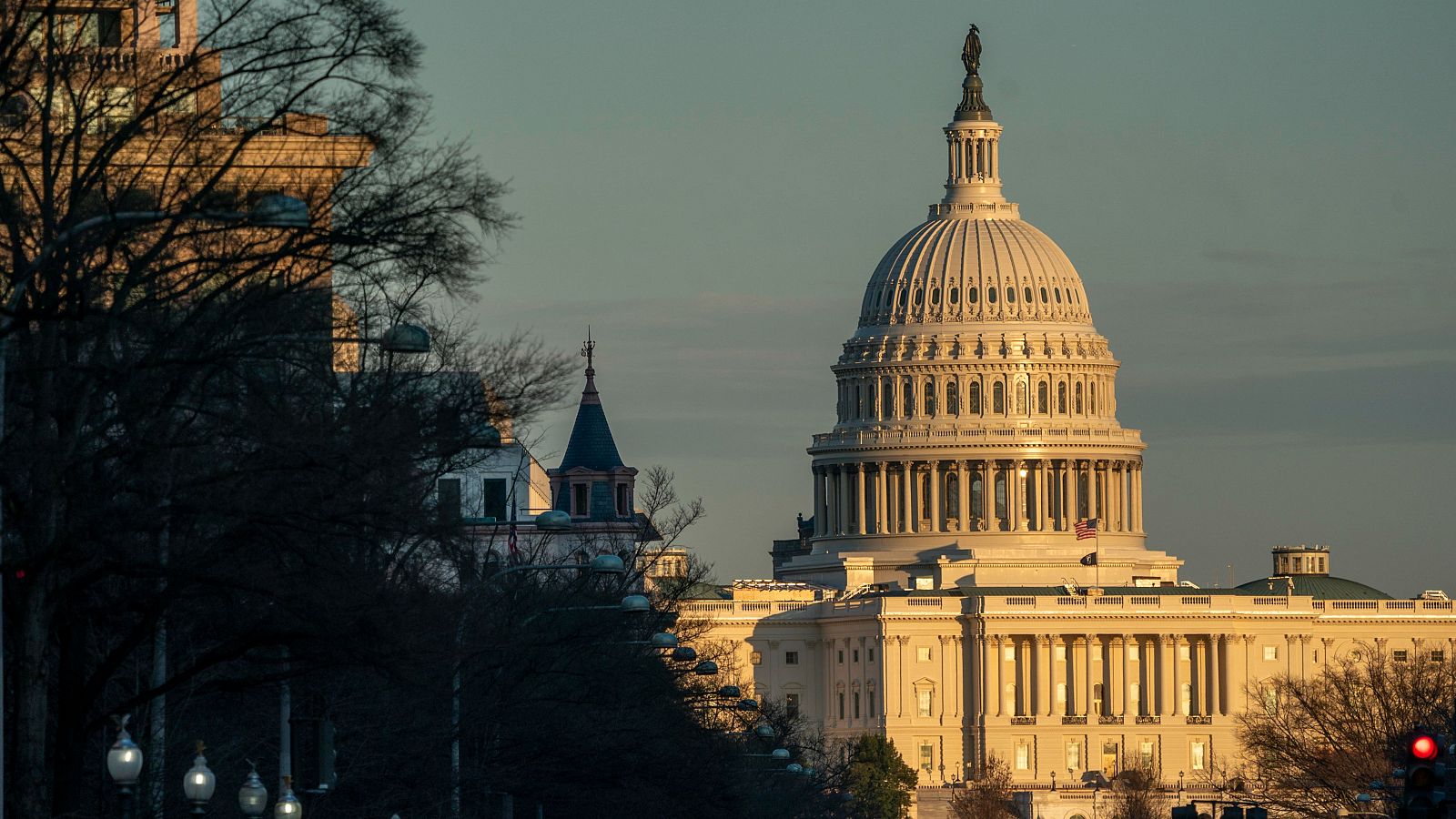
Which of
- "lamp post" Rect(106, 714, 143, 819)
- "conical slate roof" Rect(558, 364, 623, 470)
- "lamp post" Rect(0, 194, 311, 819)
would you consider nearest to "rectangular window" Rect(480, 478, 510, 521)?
"conical slate roof" Rect(558, 364, 623, 470)

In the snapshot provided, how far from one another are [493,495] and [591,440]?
5840 cm

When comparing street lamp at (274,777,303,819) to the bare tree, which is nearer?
street lamp at (274,777,303,819)

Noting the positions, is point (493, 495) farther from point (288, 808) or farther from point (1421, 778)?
point (1421, 778)

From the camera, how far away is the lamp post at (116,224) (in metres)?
37.3

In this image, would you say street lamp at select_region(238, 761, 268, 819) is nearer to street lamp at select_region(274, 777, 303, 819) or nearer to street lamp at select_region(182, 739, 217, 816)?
street lamp at select_region(182, 739, 217, 816)

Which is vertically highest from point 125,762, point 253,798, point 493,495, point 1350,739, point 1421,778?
point 493,495

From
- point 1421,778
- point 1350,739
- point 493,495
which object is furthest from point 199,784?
point 1350,739

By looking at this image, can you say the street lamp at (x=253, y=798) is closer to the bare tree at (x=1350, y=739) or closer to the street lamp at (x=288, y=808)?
the street lamp at (x=288, y=808)

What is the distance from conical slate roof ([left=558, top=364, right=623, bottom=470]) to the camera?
18238 cm

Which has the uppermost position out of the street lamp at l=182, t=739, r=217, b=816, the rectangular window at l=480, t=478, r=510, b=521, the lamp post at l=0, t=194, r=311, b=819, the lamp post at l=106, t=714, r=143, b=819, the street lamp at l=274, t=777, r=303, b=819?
the rectangular window at l=480, t=478, r=510, b=521

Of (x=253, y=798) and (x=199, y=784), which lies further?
(x=253, y=798)

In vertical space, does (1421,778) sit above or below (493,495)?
below

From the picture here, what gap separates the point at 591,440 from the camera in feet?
604

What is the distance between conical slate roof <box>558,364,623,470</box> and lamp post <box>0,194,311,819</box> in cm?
13994
